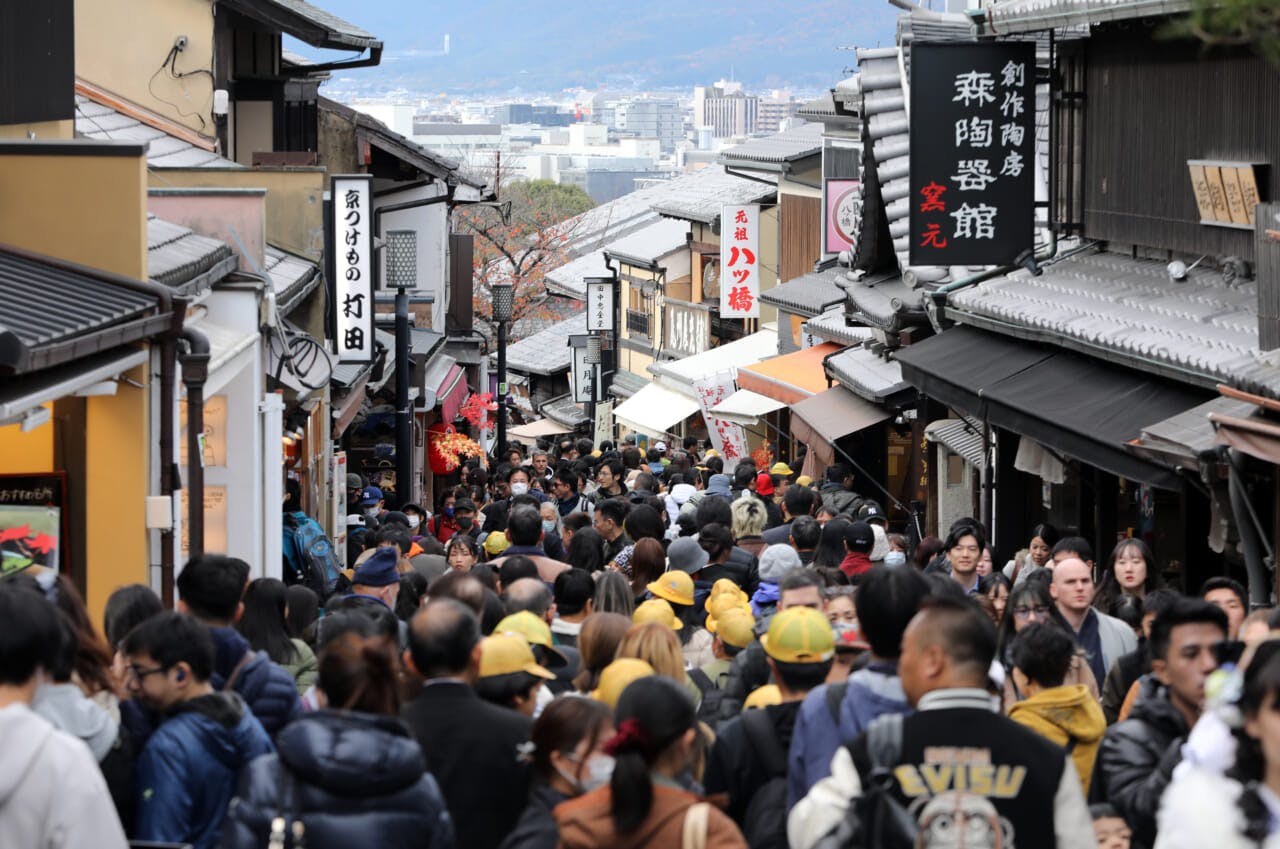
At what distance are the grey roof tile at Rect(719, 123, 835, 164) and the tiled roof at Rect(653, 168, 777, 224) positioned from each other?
1.04 metres

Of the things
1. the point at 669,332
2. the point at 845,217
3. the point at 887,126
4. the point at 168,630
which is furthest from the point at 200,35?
the point at 669,332

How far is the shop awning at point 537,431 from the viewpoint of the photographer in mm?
56375

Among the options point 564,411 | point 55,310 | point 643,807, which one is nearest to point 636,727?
point 643,807

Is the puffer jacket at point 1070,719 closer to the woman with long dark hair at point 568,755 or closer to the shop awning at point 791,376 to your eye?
the woman with long dark hair at point 568,755

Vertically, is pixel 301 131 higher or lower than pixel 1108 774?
higher

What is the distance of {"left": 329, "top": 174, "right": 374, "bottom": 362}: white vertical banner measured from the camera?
65.4ft

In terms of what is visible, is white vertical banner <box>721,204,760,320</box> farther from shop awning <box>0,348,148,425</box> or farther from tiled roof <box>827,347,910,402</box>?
shop awning <box>0,348,148,425</box>

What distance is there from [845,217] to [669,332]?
16452 mm

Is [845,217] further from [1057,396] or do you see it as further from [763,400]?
[1057,396]

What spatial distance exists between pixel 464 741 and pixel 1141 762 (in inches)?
85.7

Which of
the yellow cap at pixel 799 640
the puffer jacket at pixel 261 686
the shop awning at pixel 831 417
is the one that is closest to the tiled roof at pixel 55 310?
the puffer jacket at pixel 261 686

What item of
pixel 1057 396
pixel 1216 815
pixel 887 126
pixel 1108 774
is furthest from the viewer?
pixel 887 126

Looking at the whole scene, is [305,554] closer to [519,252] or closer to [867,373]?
[867,373]

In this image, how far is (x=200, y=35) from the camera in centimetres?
2294
